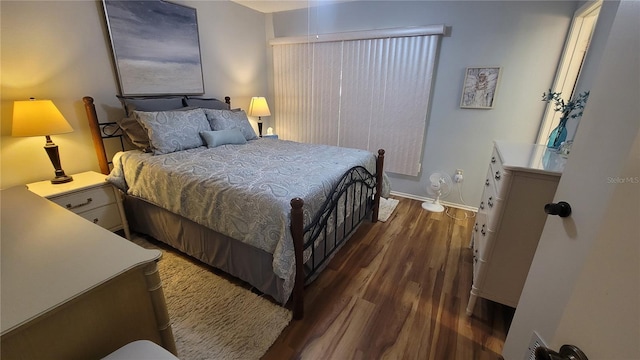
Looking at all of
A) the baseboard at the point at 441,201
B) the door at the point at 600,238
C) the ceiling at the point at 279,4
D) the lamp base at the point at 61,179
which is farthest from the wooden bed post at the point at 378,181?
the lamp base at the point at 61,179

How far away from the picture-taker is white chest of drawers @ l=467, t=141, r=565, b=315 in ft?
4.55

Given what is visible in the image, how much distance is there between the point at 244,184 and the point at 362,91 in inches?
94.7

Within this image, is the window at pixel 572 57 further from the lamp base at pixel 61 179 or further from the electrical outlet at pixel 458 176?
the lamp base at pixel 61 179

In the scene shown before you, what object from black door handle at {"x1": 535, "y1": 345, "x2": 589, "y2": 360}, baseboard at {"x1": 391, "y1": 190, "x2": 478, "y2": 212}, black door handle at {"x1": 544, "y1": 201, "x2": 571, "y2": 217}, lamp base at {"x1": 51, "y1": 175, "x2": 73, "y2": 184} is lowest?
baseboard at {"x1": 391, "y1": 190, "x2": 478, "y2": 212}

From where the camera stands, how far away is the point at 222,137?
8.89 feet

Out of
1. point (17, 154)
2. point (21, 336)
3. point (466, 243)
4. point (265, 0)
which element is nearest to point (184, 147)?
point (17, 154)

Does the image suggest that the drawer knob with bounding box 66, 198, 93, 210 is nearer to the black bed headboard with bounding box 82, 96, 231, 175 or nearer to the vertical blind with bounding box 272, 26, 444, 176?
the black bed headboard with bounding box 82, 96, 231, 175

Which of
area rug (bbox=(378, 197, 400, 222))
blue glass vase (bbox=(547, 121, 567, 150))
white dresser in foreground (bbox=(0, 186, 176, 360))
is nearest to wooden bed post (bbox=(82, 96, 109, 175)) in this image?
white dresser in foreground (bbox=(0, 186, 176, 360))

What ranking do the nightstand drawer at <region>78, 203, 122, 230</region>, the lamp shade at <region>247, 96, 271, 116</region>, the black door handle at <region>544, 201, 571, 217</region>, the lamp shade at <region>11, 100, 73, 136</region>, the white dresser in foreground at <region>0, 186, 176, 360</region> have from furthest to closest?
the lamp shade at <region>247, 96, 271, 116</region>
the nightstand drawer at <region>78, 203, 122, 230</region>
the lamp shade at <region>11, 100, 73, 136</region>
the black door handle at <region>544, 201, 571, 217</region>
the white dresser in foreground at <region>0, 186, 176, 360</region>

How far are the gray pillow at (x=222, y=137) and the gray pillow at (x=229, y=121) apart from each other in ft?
0.36

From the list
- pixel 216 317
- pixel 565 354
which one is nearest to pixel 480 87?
pixel 565 354

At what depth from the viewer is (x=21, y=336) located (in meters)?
0.68

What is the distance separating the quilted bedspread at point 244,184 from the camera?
1557 millimetres

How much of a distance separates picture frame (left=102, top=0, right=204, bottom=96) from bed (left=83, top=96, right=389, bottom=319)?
8.7 inches
